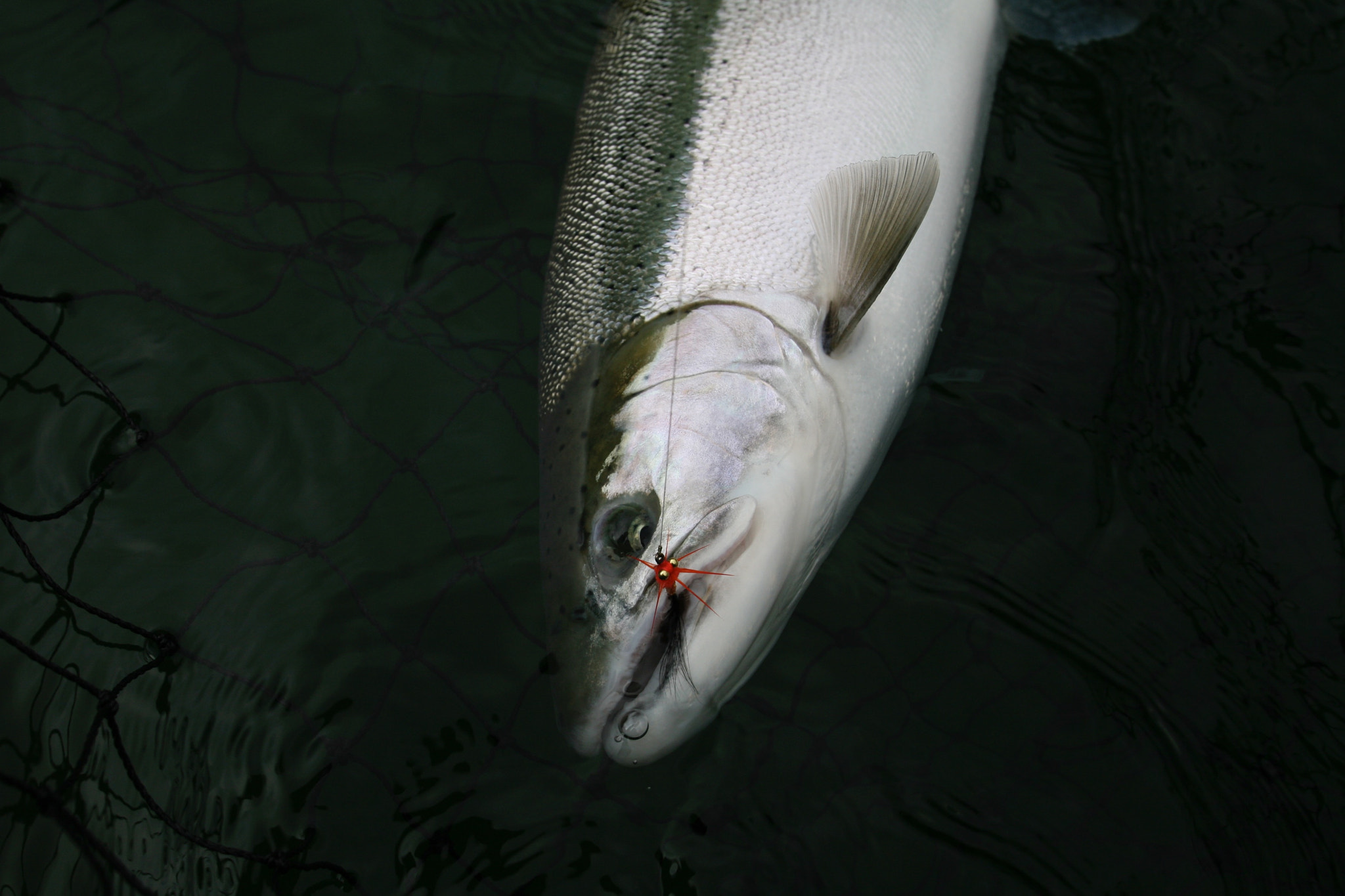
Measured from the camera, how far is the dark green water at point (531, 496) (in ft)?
6.91

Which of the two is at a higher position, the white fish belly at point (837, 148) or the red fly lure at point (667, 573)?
the white fish belly at point (837, 148)

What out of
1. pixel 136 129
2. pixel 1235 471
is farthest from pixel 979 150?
pixel 136 129

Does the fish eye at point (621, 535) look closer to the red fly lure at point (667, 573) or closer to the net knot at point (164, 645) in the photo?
the red fly lure at point (667, 573)

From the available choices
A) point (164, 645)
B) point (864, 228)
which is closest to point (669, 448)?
point (864, 228)

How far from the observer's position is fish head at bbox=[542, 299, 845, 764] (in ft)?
5.89

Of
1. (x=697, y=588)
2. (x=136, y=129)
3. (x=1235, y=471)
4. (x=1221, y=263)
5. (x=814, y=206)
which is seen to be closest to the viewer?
(x=697, y=588)

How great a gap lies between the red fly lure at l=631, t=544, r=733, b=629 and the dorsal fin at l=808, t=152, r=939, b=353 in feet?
2.03

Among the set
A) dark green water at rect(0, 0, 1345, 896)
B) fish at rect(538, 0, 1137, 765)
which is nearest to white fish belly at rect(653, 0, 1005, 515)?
fish at rect(538, 0, 1137, 765)

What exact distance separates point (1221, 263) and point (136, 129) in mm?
3373

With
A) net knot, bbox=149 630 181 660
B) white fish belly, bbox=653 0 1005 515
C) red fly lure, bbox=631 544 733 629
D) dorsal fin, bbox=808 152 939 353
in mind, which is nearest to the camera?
red fly lure, bbox=631 544 733 629

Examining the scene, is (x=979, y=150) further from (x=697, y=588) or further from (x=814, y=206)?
(x=697, y=588)

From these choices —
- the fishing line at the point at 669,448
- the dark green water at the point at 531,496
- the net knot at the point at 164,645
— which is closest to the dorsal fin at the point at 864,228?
the fishing line at the point at 669,448

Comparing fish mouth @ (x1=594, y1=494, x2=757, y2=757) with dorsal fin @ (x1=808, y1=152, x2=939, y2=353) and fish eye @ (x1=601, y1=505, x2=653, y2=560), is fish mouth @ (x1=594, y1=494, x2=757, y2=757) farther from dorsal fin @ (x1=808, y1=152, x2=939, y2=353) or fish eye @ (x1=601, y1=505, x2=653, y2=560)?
dorsal fin @ (x1=808, y1=152, x2=939, y2=353)

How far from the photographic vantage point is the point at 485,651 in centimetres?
232
